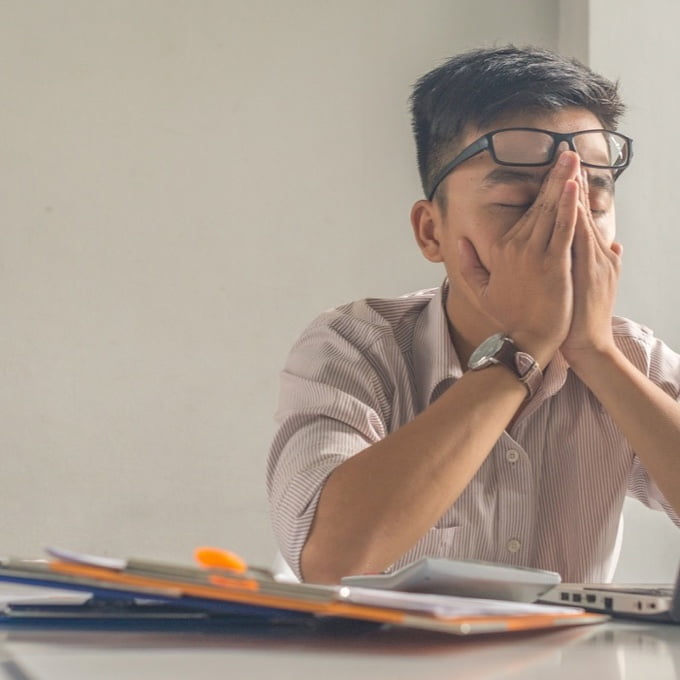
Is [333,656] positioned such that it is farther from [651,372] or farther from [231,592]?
[651,372]

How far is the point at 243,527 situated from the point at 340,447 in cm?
115

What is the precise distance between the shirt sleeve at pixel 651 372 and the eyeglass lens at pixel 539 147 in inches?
10.0

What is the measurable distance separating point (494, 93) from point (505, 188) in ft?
0.47

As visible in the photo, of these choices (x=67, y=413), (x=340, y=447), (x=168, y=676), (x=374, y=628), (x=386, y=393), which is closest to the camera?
(x=168, y=676)

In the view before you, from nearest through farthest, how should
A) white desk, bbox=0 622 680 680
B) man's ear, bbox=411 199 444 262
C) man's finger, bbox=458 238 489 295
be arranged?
white desk, bbox=0 622 680 680, man's finger, bbox=458 238 489 295, man's ear, bbox=411 199 444 262

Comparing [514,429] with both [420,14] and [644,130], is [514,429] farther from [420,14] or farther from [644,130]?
[420,14]

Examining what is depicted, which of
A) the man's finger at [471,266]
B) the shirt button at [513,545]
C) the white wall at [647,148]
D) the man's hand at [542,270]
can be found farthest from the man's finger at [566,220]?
the white wall at [647,148]

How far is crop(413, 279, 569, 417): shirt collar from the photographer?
1.33 meters

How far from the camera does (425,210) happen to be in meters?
1.52

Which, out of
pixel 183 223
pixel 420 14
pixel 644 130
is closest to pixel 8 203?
pixel 183 223

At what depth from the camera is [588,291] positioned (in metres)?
1.29

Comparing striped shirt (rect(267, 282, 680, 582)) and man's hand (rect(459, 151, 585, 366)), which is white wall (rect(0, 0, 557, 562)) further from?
man's hand (rect(459, 151, 585, 366))

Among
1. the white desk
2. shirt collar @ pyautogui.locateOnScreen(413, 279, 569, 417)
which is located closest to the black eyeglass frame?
shirt collar @ pyautogui.locateOnScreen(413, 279, 569, 417)

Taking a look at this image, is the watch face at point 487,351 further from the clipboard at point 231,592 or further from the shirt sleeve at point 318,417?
the clipboard at point 231,592
